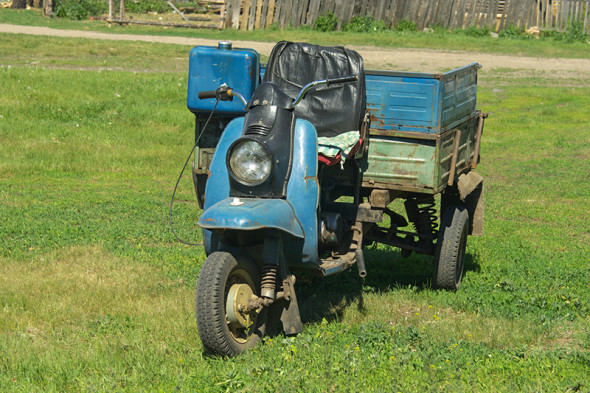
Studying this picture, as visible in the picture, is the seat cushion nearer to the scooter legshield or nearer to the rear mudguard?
the rear mudguard

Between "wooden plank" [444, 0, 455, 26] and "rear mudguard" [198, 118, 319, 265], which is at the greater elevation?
"wooden plank" [444, 0, 455, 26]

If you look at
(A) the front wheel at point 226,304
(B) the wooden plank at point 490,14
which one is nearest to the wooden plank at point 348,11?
(B) the wooden plank at point 490,14

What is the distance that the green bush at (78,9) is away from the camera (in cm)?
3431

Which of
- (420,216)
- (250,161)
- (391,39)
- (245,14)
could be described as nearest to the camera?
(250,161)

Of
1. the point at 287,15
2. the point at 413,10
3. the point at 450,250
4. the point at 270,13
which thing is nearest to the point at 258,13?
the point at 270,13

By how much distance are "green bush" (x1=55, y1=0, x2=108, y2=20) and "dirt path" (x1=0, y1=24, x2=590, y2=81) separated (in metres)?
5.60

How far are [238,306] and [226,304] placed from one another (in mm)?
84

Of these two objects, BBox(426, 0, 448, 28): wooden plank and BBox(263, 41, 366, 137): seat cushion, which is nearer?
BBox(263, 41, 366, 137): seat cushion

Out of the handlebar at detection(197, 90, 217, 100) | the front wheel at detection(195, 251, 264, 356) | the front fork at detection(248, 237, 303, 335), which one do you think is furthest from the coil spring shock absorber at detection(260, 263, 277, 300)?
the handlebar at detection(197, 90, 217, 100)

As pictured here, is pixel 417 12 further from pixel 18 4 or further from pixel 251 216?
pixel 251 216

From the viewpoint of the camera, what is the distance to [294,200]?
556cm

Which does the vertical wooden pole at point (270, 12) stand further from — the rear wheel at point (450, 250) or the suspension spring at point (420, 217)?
the rear wheel at point (450, 250)

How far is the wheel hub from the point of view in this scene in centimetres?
516

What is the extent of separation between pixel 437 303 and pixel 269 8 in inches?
985
